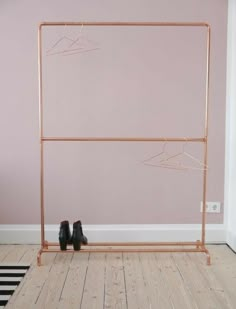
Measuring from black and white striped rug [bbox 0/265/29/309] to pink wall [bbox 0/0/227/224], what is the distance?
2.05 ft

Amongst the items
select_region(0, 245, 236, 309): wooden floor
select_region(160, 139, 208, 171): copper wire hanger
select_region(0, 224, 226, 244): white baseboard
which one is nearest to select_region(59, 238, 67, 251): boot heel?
select_region(0, 245, 236, 309): wooden floor

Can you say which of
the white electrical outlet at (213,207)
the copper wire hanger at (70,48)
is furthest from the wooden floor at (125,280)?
the copper wire hanger at (70,48)

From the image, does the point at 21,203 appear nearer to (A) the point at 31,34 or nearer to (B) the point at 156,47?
(A) the point at 31,34

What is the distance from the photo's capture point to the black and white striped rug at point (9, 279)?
270 cm

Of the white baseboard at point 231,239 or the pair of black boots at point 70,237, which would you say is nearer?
the pair of black boots at point 70,237

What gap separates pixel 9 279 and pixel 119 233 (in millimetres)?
1078

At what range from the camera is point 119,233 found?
3.76 m

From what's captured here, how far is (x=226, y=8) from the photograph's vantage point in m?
3.64

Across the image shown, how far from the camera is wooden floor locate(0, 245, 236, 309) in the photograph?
2621 millimetres

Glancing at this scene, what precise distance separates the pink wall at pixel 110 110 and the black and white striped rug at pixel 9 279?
24.6 inches

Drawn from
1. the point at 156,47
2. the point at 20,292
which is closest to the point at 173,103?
the point at 156,47

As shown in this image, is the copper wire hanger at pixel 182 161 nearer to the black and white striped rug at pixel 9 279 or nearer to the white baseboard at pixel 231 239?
the white baseboard at pixel 231 239

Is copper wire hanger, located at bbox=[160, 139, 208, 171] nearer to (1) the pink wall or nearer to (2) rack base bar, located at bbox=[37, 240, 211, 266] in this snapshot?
(1) the pink wall

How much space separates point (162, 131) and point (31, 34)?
1.30m
